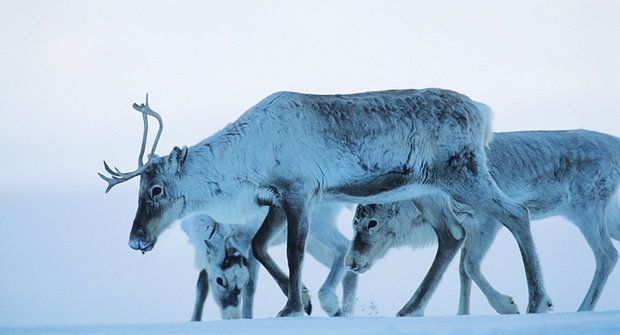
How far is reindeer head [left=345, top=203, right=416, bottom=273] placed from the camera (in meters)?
10.3

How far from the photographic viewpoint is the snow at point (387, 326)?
5.35m

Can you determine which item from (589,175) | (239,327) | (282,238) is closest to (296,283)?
(239,327)

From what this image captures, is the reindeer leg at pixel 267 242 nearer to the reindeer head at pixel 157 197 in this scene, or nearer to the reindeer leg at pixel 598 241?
the reindeer head at pixel 157 197

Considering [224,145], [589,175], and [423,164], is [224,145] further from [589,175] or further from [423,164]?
[589,175]

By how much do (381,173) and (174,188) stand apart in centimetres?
162

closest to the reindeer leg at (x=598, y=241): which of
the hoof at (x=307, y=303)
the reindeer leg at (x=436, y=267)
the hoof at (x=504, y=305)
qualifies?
the hoof at (x=504, y=305)

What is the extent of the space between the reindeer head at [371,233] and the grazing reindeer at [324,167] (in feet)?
5.66

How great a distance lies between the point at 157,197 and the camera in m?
8.60

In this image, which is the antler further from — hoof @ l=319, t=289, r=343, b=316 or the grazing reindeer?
hoof @ l=319, t=289, r=343, b=316

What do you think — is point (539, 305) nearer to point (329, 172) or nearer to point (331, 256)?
point (329, 172)

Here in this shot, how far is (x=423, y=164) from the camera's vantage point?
824cm

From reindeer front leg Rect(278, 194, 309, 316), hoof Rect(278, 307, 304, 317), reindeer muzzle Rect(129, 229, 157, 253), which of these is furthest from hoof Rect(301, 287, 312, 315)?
reindeer muzzle Rect(129, 229, 157, 253)

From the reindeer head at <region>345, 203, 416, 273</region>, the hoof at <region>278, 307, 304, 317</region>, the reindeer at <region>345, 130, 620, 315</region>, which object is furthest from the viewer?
the reindeer at <region>345, 130, 620, 315</region>

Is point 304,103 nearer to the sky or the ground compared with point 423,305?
nearer to the sky
